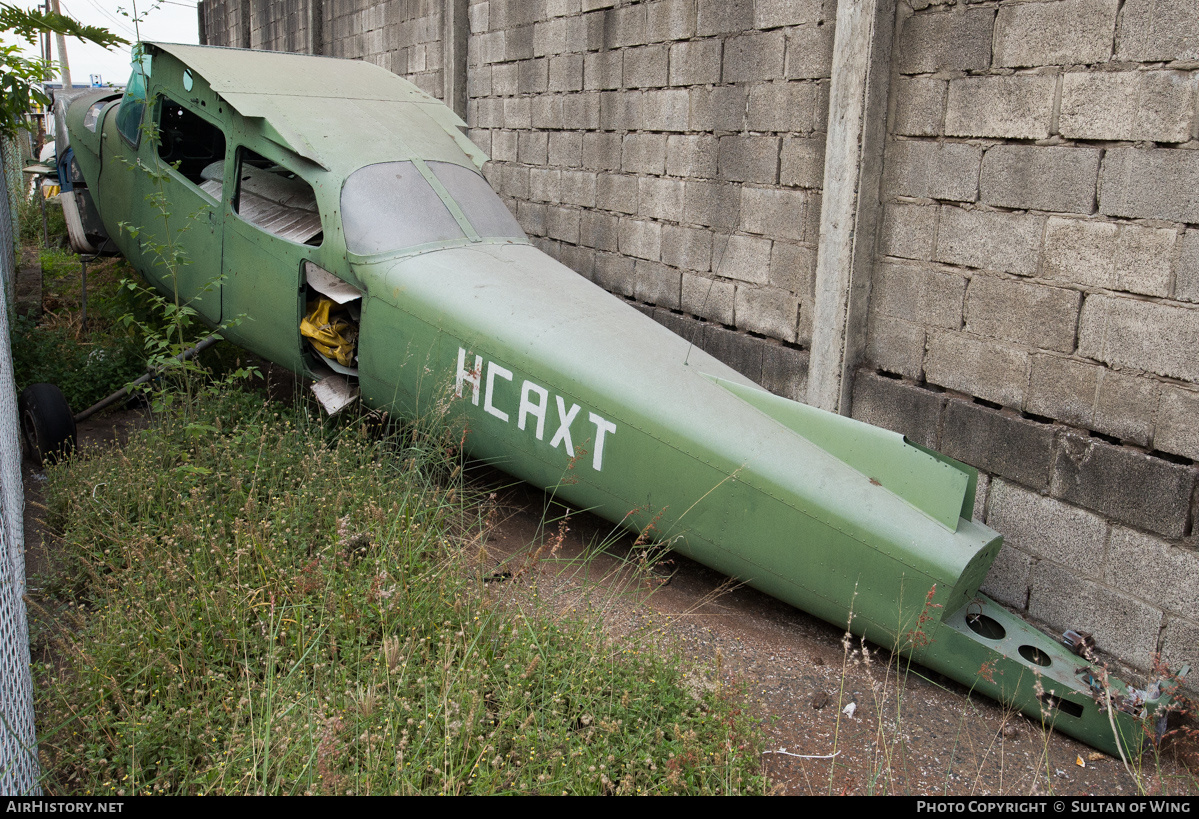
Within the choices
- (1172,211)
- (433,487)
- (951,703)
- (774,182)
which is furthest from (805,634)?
(774,182)

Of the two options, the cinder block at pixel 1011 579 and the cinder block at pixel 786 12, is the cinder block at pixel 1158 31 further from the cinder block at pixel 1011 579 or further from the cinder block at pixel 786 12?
the cinder block at pixel 1011 579

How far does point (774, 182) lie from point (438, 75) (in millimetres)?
5377

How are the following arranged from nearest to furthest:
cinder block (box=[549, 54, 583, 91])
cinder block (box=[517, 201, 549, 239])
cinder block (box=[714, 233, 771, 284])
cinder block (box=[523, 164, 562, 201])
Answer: cinder block (box=[714, 233, 771, 284]) < cinder block (box=[549, 54, 583, 91]) < cinder block (box=[523, 164, 562, 201]) < cinder block (box=[517, 201, 549, 239])

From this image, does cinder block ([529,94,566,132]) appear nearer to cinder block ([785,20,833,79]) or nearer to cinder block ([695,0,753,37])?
cinder block ([695,0,753,37])

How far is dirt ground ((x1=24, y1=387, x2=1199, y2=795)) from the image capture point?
3.16 meters

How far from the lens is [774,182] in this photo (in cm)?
545

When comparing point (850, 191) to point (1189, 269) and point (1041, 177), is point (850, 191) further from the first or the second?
point (1189, 269)

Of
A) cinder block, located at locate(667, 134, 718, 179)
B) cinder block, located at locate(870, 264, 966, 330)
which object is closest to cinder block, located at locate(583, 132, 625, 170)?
cinder block, located at locate(667, 134, 718, 179)

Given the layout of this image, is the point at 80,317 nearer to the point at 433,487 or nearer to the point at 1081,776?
the point at 433,487

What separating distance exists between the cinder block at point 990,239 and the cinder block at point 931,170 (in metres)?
0.11

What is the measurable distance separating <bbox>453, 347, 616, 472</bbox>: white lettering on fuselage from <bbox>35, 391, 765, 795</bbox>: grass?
0.34 meters

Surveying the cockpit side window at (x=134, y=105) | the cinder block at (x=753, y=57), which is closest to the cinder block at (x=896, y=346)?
the cinder block at (x=753, y=57)

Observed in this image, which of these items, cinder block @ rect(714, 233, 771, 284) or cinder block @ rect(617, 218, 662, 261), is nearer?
cinder block @ rect(714, 233, 771, 284)

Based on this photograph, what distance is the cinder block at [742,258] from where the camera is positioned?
220 inches
